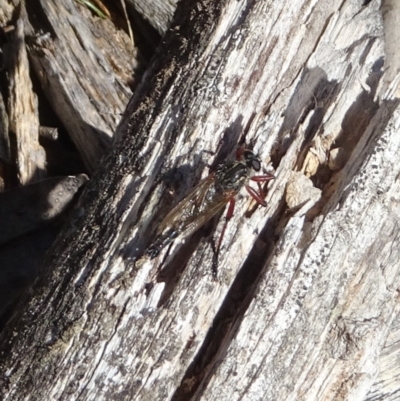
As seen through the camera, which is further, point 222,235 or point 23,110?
point 23,110

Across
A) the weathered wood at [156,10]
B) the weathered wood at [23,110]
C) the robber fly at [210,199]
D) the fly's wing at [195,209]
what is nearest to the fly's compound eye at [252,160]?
the robber fly at [210,199]

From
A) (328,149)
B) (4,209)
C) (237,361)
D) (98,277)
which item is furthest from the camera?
(4,209)

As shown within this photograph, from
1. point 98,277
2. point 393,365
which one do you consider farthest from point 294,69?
point 393,365

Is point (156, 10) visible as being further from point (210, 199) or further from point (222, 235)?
point (222, 235)

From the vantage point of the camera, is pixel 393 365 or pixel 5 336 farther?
pixel 393 365

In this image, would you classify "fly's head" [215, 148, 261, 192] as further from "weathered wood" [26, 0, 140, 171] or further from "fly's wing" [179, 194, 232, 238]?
"weathered wood" [26, 0, 140, 171]

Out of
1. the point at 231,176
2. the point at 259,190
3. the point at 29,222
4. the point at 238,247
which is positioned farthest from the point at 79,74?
the point at 238,247

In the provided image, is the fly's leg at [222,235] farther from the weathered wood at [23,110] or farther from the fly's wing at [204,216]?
the weathered wood at [23,110]

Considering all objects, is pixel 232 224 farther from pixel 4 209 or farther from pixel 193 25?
pixel 4 209
